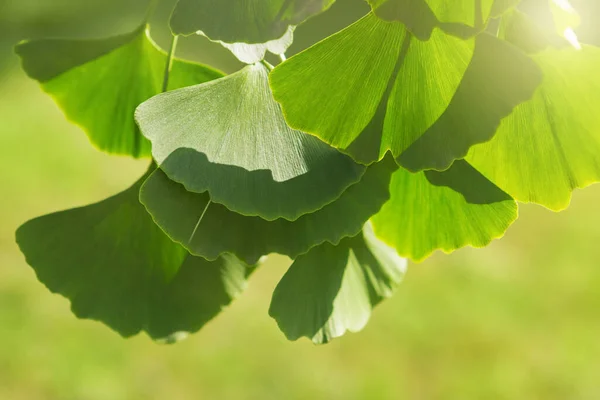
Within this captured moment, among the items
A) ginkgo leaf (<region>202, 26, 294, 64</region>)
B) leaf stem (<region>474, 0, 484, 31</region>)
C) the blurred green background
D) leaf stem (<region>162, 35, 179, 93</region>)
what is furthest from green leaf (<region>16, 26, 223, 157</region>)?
the blurred green background

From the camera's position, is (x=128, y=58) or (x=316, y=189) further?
(x=128, y=58)

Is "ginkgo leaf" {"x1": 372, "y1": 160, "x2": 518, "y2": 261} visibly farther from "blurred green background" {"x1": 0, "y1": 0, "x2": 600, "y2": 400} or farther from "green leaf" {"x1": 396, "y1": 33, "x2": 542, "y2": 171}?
"blurred green background" {"x1": 0, "y1": 0, "x2": 600, "y2": 400}

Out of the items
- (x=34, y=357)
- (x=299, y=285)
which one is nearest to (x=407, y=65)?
(x=299, y=285)

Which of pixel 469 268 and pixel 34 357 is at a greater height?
pixel 34 357

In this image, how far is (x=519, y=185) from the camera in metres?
0.42

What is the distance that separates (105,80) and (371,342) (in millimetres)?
2063

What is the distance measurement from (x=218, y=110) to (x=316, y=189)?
80 mm

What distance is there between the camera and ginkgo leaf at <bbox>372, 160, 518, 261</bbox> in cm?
44

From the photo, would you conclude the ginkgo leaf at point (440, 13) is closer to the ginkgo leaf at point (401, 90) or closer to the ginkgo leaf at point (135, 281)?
the ginkgo leaf at point (401, 90)

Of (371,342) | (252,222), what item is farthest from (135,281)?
(371,342)

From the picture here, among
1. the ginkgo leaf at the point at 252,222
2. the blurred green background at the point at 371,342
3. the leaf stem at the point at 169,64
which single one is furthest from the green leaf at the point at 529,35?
the blurred green background at the point at 371,342

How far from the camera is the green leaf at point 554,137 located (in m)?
0.40

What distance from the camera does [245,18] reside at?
0.40 meters

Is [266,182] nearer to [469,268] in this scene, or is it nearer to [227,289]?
[227,289]
